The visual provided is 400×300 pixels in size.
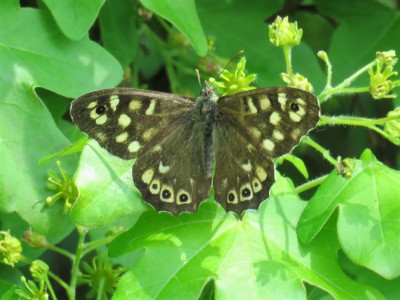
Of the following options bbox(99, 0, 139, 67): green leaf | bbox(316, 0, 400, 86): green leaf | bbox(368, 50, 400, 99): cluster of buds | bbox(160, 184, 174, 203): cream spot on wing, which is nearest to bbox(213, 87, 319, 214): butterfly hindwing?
bbox(160, 184, 174, 203): cream spot on wing

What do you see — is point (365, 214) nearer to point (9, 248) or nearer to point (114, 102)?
point (114, 102)

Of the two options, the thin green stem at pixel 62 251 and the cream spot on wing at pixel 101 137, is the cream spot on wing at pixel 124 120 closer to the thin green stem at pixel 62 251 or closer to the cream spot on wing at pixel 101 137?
the cream spot on wing at pixel 101 137

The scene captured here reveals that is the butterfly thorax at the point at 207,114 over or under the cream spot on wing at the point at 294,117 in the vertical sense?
under

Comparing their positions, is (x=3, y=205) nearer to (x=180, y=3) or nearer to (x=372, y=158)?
(x=180, y=3)

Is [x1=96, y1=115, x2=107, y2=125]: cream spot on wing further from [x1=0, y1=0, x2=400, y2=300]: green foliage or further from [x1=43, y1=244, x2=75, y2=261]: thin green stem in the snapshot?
[x1=43, y1=244, x2=75, y2=261]: thin green stem

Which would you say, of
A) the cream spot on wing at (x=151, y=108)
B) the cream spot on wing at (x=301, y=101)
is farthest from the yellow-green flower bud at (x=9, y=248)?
the cream spot on wing at (x=301, y=101)

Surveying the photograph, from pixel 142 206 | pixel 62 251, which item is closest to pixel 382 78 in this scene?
pixel 142 206
